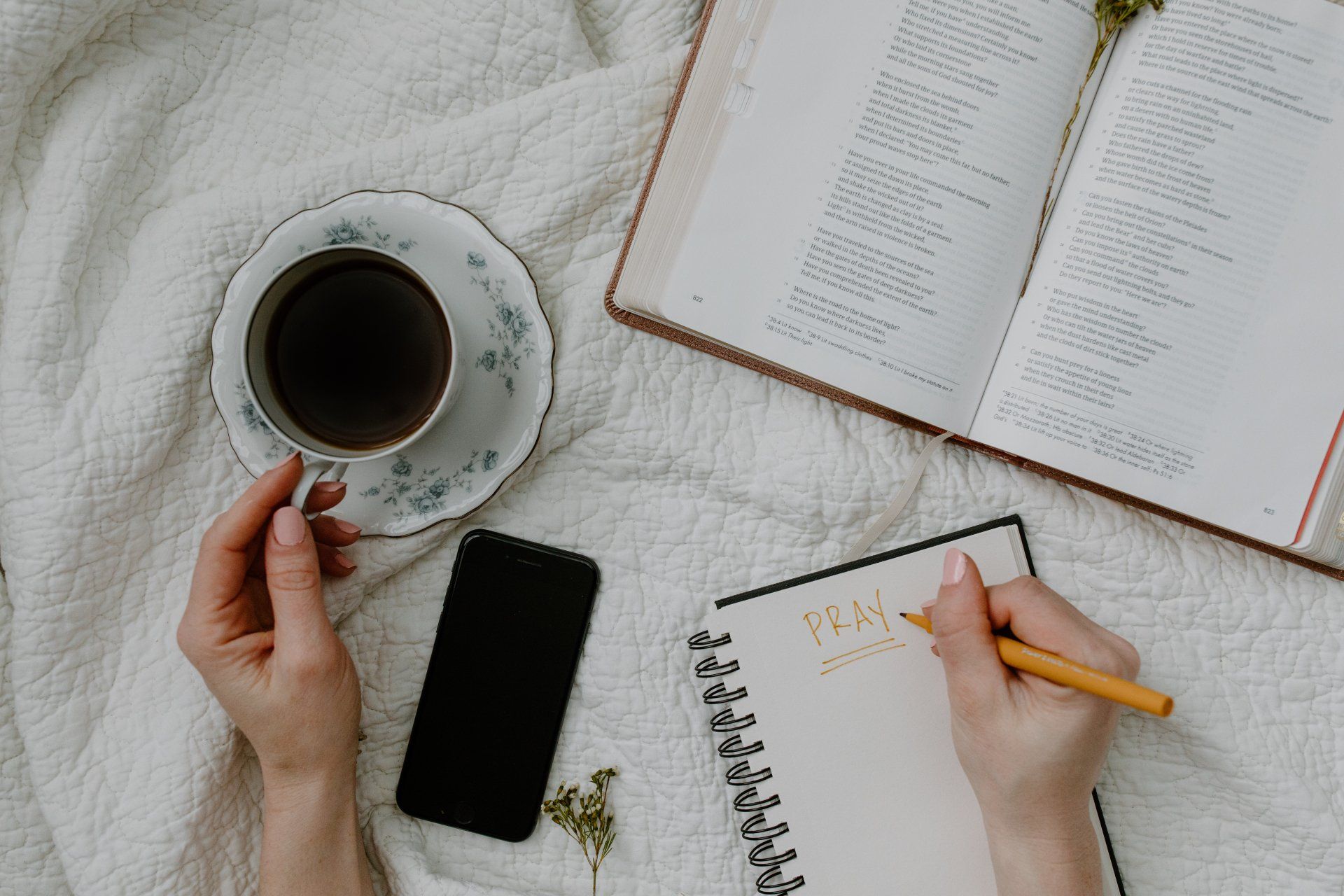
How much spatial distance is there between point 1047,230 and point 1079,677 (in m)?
0.36

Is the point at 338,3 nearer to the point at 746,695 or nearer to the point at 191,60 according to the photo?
the point at 191,60

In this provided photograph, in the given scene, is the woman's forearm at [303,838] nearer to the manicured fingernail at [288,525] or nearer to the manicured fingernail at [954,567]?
the manicured fingernail at [288,525]

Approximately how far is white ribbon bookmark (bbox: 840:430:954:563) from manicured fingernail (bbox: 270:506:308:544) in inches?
17.2

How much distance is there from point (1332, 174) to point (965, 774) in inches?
21.7

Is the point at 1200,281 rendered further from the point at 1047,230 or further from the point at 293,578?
the point at 293,578

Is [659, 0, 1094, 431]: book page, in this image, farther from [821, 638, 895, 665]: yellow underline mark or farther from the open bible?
[821, 638, 895, 665]: yellow underline mark

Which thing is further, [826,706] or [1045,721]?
[826,706]

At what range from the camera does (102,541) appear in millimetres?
728

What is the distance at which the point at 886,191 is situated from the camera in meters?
0.70

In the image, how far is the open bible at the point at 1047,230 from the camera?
0.67 meters

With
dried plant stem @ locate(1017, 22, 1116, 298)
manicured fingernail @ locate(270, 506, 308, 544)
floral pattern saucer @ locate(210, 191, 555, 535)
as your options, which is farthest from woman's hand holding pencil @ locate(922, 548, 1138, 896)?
manicured fingernail @ locate(270, 506, 308, 544)

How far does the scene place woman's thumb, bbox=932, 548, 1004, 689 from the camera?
2.07 feet

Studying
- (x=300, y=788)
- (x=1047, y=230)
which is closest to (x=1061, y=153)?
(x=1047, y=230)

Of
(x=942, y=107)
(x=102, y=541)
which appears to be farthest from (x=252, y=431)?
(x=942, y=107)
